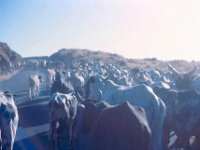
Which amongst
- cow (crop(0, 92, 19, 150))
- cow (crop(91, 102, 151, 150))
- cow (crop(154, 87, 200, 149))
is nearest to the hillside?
cow (crop(154, 87, 200, 149))

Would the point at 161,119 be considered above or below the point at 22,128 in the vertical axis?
above

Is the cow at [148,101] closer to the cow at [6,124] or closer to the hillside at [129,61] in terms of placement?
the cow at [6,124]

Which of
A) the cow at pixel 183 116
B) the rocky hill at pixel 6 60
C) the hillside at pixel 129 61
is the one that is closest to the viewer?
the cow at pixel 183 116

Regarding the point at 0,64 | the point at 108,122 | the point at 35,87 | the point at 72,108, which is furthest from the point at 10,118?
the point at 0,64

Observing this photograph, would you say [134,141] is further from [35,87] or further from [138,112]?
[35,87]

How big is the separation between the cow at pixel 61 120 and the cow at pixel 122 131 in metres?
6.44

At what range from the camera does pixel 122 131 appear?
8688mm

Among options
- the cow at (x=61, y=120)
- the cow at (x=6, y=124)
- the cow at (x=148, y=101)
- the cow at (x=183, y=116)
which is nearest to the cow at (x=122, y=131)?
the cow at (x=148, y=101)

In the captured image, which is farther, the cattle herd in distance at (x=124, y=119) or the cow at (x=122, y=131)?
the cattle herd in distance at (x=124, y=119)

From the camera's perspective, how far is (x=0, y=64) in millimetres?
80750

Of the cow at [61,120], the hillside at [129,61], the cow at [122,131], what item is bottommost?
the hillside at [129,61]

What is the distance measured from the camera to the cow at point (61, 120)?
15.4 m

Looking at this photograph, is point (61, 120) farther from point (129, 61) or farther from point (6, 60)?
point (129, 61)

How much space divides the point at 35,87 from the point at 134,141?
2730 cm
